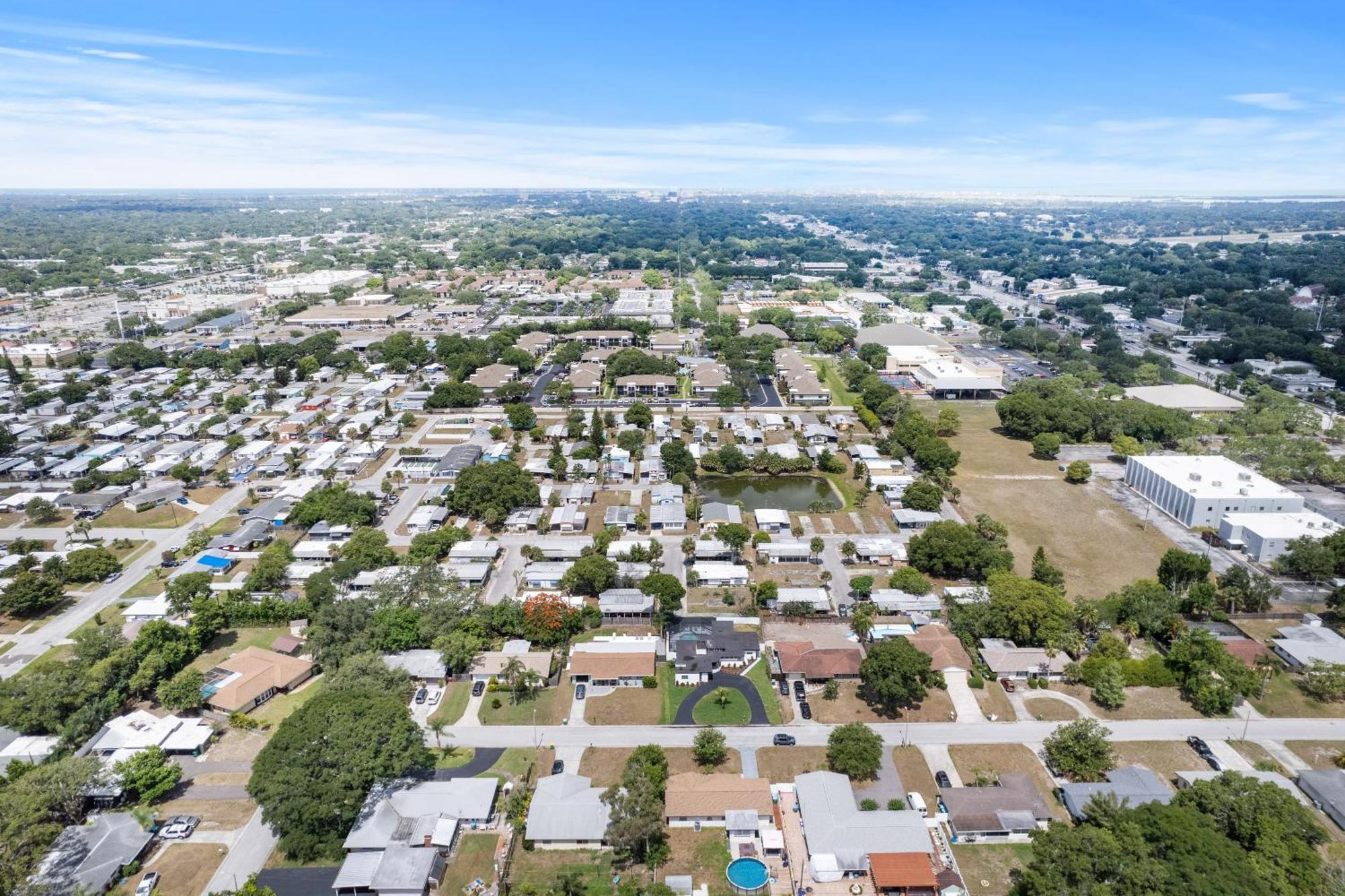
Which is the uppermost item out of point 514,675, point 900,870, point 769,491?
point 769,491

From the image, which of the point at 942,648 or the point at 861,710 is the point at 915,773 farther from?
the point at 942,648

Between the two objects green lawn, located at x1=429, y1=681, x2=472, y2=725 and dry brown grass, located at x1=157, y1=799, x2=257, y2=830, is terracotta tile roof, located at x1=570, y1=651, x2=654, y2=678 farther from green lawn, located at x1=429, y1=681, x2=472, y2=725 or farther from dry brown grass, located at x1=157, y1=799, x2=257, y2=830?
dry brown grass, located at x1=157, y1=799, x2=257, y2=830

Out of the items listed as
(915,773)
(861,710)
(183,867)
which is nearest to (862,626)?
(861,710)

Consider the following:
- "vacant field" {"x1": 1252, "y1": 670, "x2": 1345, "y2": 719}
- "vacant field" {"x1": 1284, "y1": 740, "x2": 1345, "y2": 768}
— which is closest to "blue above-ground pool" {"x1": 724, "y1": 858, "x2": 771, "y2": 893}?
"vacant field" {"x1": 1284, "y1": 740, "x2": 1345, "y2": 768}

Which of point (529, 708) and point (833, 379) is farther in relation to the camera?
point (833, 379)

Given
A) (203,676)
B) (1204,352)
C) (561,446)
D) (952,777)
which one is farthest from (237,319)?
(1204,352)

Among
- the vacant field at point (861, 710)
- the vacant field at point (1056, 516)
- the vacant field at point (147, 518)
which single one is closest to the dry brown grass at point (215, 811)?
the vacant field at point (861, 710)
